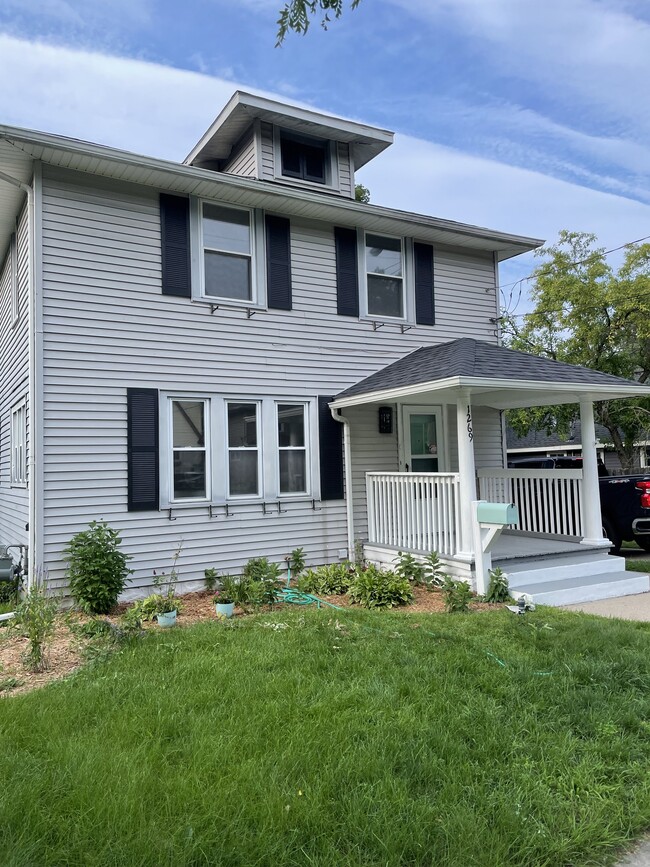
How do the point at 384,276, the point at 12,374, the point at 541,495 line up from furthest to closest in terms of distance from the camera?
the point at 384,276, the point at 541,495, the point at 12,374

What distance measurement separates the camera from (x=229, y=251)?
823 cm

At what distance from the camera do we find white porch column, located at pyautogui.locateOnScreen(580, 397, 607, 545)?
27.1 feet

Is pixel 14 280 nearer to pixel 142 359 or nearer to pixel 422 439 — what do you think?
pixel 142 359

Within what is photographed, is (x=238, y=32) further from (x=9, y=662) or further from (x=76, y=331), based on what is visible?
(x=9, y=662)

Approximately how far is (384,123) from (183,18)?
23.8 ft

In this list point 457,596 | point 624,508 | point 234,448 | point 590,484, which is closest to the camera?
point 457,596

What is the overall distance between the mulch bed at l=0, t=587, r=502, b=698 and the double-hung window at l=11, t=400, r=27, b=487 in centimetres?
256

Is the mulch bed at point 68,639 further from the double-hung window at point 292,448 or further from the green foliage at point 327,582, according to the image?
the double-hung window at point 292,448

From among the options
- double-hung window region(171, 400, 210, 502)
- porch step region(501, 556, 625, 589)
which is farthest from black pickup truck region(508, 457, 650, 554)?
double-hung window region(171, 400, 210, 502)

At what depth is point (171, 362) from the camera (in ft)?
25.2

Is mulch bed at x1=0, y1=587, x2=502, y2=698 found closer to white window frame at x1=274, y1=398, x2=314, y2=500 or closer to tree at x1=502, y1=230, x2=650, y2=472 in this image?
white window frame at x1=274, y1=398, x2=314, y2=500

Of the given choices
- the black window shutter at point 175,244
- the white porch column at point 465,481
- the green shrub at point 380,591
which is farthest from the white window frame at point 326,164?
the green shrub at point 380,591

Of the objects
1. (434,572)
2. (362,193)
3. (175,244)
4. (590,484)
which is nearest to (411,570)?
(434,572)

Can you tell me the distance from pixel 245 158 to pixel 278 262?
7.67ft
